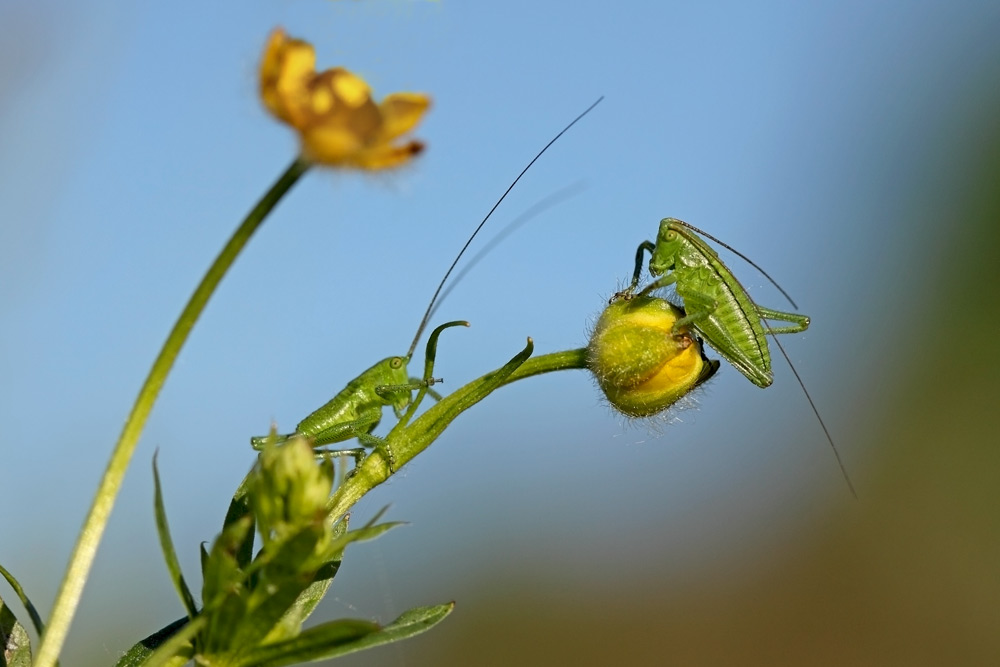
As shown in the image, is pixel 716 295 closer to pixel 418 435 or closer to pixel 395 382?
pixel 395 382

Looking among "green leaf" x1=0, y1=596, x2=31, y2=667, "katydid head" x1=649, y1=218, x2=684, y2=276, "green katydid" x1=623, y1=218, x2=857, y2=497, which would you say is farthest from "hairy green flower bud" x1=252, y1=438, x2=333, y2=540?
"katydid head" x1=649, y1=218, x2=684, y2=276

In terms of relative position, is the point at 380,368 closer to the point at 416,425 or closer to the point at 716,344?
the point at 716,344

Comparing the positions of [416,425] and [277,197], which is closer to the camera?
[277,197]

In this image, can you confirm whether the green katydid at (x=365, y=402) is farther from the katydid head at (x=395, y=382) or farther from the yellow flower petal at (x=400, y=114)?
the yellow flower petal at (x=400, y=114)

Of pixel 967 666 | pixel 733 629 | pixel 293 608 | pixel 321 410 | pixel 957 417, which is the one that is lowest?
pixel 967 666

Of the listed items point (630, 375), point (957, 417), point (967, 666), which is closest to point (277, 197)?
point (630, 375)

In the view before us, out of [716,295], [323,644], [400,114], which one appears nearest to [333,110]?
[400,114]
